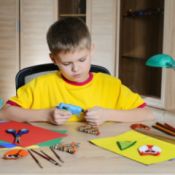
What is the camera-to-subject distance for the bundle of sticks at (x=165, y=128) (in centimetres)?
108

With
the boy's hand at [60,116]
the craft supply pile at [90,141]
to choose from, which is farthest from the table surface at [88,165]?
the boy's hand at [60,116]

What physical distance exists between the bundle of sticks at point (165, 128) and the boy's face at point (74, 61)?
31 centimetres

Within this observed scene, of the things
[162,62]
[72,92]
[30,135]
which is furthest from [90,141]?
[72,92]

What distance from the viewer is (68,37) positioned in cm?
127

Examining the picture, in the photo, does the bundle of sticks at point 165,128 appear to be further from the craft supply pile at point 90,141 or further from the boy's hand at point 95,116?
the boy's hand at point 95,116

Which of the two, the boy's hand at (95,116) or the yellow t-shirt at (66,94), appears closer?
the boy's hand at (95,116)

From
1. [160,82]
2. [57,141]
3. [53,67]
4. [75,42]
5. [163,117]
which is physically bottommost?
[163,117]

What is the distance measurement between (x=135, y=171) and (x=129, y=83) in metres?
2.91

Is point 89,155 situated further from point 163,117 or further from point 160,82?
point 160,82

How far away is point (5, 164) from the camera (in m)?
0.81

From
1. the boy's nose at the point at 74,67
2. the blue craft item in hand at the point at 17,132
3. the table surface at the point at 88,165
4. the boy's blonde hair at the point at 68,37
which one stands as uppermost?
the boy's blonde hair at the point at 68,37

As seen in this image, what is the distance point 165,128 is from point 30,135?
399 millimetres

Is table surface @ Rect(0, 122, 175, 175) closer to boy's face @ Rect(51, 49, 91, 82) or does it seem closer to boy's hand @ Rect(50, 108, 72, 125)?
boy's hand @ Rect(50, 108, 72, 125)

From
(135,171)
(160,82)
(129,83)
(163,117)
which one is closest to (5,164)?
(135,171)
